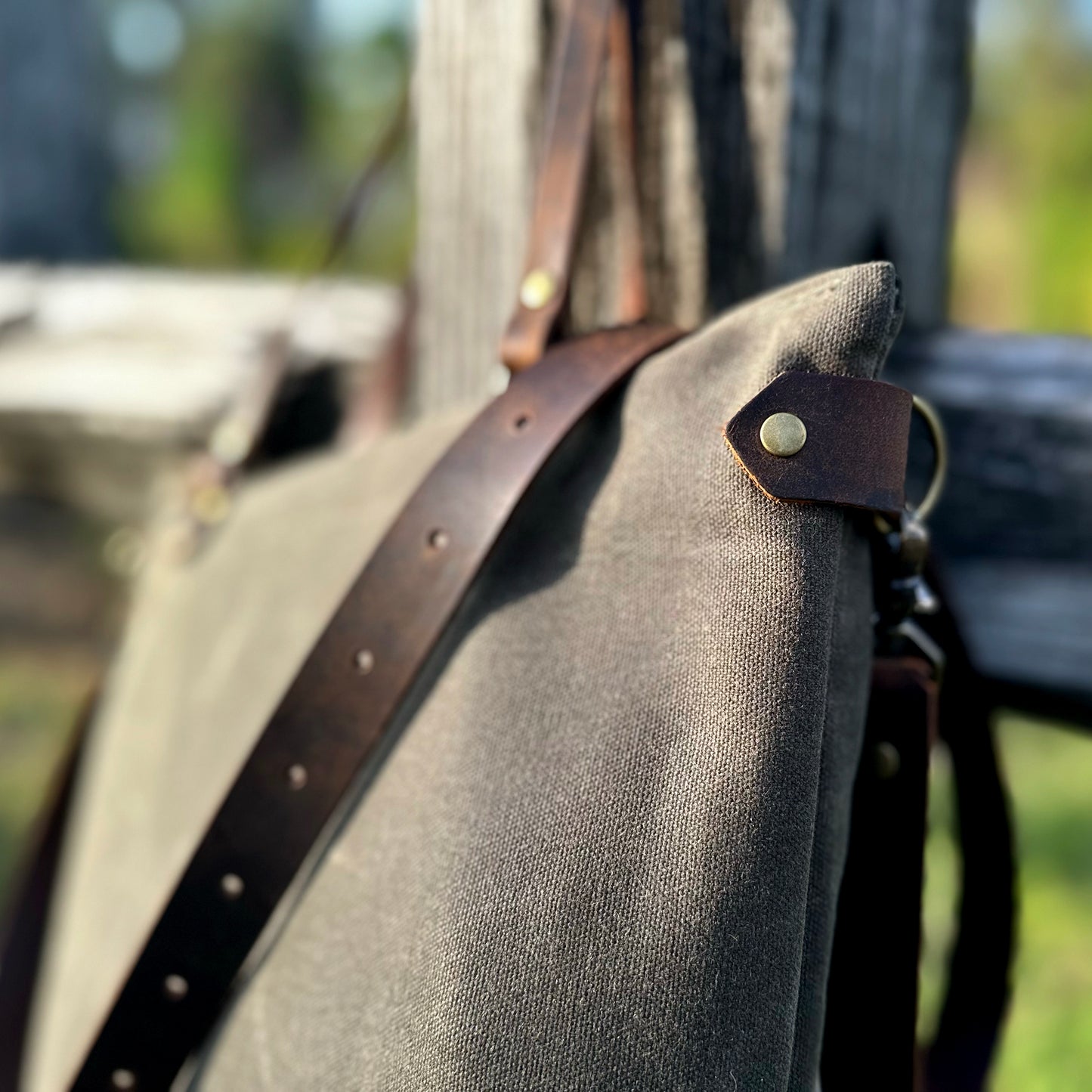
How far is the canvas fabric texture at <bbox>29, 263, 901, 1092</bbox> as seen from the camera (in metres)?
0.45

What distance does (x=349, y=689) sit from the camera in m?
0.58

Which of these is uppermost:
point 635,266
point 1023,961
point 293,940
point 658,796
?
point 635,266

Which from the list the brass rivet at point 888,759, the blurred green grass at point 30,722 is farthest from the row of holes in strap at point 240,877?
the blurred green grass at point 30,722

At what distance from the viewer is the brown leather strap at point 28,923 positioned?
1.06 metres

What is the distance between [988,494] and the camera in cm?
85

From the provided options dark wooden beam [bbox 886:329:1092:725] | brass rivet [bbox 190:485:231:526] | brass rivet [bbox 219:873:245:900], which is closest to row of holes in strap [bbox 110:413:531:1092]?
brass rivet [bbox 219:873:245:900]

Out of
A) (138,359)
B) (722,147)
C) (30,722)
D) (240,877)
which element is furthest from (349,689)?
(30,722)

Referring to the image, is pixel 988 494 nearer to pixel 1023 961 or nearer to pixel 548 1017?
pixel 548 1017

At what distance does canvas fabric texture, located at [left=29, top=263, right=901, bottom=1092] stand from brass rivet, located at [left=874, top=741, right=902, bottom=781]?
0.17 feet

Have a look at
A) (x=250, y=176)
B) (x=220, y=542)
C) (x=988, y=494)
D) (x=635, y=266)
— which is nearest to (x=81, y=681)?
(x=220, y=542)

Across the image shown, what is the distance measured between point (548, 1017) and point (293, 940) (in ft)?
0.67

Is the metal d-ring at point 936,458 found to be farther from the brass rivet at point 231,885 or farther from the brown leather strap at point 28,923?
the brown leather strap at point 28,923

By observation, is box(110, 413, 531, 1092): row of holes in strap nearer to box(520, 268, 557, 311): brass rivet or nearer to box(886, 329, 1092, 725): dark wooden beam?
box(520, 268, 557, 311): brass rivet

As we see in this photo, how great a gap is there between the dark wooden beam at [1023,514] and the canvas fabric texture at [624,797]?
1.26ft
